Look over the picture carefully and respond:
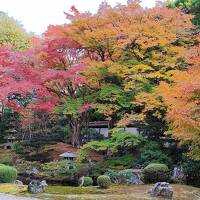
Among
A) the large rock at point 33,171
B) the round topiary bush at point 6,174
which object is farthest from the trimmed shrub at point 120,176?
the large rock at point 33,171

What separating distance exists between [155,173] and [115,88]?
4.69m

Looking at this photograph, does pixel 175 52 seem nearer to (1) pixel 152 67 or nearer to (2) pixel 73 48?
(1) pixel 152 67

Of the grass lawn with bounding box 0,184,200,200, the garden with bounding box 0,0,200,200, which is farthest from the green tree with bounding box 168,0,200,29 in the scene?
the grass lawn with bounding box 0,184,200,200

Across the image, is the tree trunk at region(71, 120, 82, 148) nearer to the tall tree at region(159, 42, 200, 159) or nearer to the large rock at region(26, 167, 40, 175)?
the large rock at region(26, 167, 40, 175)

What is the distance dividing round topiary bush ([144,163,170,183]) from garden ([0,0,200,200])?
4cm

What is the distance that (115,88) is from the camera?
65.8ft

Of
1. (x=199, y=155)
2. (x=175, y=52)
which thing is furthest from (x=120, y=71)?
(x=199, y=155)

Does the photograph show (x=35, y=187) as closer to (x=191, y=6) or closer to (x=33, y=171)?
(x=33, y=171)

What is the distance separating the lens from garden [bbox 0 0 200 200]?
17.9 m

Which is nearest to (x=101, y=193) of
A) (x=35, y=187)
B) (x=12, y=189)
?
(x=35, y=187)

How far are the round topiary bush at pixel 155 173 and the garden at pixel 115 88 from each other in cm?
4

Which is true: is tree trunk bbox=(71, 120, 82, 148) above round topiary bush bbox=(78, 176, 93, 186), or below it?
above

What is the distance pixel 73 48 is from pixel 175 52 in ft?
17.9

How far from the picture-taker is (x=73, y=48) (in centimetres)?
2184
